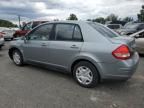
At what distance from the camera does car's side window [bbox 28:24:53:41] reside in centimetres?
489

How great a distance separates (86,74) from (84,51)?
57cm

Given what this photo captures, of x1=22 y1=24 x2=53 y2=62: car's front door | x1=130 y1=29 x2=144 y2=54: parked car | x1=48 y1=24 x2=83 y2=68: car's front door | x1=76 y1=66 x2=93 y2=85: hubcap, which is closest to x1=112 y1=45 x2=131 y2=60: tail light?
x1=76 y1=66 x2=93 y2=85: hubcap

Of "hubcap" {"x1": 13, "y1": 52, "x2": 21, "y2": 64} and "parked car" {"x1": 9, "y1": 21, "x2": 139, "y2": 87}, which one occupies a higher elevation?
"parked car" {"x1": 9, "y1": 21, "x2": 139, "y2": 87}

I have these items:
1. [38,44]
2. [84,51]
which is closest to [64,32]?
[84,51]

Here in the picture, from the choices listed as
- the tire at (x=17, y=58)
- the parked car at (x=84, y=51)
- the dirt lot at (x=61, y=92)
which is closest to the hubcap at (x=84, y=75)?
the parked car at (x=84, y=51)

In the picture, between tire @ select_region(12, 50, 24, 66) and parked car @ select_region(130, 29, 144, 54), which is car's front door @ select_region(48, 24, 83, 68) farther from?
parked car @ select_region(130, 29, 144, 54)

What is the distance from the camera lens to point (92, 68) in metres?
3.95

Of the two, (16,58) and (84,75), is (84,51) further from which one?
(16,58)

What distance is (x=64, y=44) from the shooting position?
172 inches

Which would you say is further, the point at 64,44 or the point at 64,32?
the point at 64,32

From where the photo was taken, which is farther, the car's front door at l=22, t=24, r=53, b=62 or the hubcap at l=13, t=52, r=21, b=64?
the hubcap at l=13, t=52, r=21, b=64

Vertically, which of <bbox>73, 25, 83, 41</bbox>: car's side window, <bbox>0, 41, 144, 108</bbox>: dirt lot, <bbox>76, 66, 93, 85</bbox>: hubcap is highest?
<bbox>73, 25, 83, 41</bbox>: car's side window

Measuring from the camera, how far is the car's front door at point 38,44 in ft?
16.1

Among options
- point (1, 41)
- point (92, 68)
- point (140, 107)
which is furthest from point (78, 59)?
point (1, 41)
